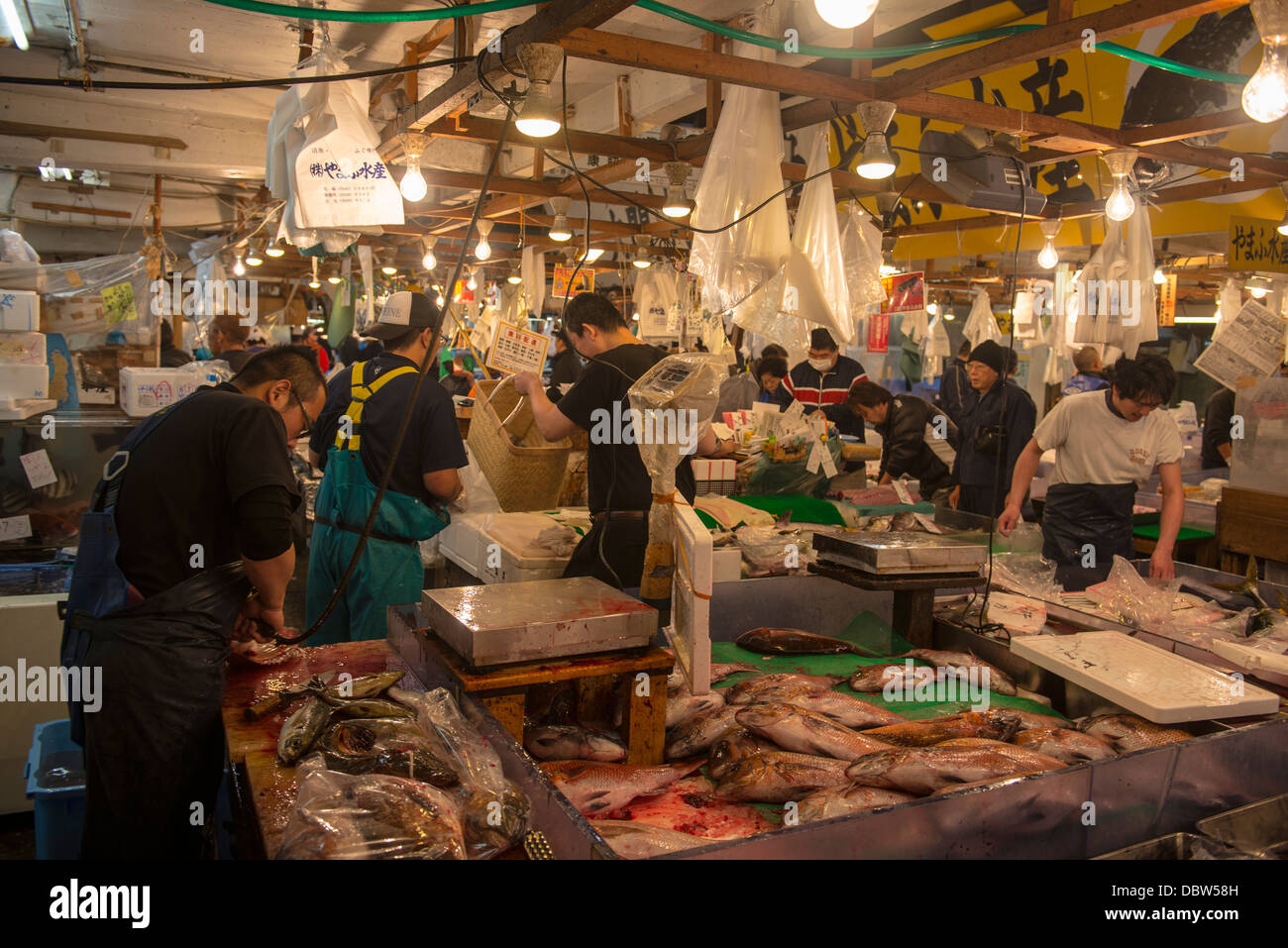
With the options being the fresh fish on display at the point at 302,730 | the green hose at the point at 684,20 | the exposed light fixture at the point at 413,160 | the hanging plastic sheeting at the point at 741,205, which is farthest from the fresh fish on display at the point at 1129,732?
the exposed light fixture at the point at 413,160

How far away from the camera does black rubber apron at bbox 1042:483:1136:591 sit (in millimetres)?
5418

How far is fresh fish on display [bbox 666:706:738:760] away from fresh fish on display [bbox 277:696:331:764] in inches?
39.2

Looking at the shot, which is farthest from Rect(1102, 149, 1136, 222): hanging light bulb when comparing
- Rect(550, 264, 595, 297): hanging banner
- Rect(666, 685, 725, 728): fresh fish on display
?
Rect(550, 264, 595, 297): hanging banner

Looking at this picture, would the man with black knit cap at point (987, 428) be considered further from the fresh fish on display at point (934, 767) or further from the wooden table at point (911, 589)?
the fresh fish on display at point (934, 767)

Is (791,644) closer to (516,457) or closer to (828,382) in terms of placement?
(516,457)

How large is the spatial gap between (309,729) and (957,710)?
211cm

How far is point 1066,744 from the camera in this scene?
2516 mm

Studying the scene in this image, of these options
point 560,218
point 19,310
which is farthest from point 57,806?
point 560,218

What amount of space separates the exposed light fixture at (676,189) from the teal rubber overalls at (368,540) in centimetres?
181

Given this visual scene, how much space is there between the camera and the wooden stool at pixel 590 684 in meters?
2.19

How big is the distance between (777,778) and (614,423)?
5.65 ft
